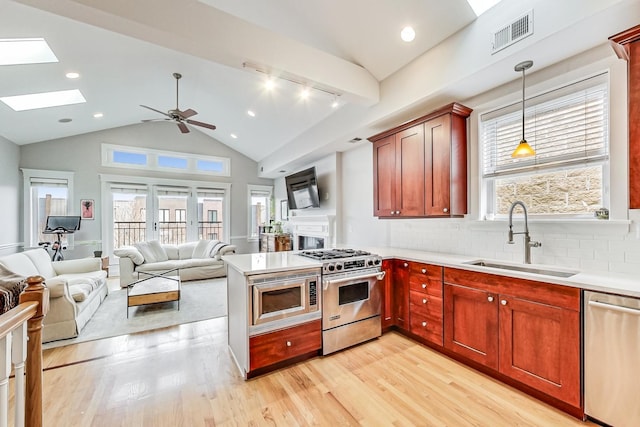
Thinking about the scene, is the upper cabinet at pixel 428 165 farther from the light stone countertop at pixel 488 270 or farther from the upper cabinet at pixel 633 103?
the upper cabinet at pixel 633 103

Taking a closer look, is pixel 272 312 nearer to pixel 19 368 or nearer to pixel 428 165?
pixel 19 368

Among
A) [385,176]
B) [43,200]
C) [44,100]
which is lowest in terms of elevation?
[43,200]

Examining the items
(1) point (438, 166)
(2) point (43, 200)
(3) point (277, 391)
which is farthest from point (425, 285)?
(2) point (43, 200)

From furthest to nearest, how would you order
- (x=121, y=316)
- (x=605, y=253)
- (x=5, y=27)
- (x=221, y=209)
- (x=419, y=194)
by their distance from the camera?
(x=221, y=209)
(x=121, y=316)
(x=419, y=194)
(x=5, y=27)
(x=605, y=253)

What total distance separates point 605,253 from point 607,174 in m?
0.60

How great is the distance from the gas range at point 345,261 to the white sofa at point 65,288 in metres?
2.64

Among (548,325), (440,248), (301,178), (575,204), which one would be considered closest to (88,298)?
(301,178)

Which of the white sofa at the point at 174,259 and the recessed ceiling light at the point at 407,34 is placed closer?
the recessed ceiling light at the point at 407,34

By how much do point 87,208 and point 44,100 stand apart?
258 centimetres

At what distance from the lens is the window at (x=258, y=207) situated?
323 inches

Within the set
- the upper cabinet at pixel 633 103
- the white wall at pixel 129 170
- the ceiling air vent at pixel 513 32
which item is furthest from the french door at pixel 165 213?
the upper cabinet at pixel 633 103

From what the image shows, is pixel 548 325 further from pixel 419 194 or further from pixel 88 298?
pixel 88 298

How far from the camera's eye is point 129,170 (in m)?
6.63

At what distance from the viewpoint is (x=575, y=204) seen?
2270 mm
